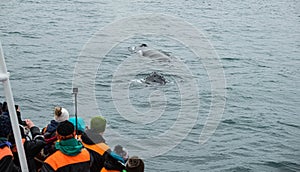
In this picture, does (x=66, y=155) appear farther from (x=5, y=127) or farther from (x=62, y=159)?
(x=5, y=127)

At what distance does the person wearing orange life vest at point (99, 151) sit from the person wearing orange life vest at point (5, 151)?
0.82m

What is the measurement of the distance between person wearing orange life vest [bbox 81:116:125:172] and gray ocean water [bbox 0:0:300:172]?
201 inches

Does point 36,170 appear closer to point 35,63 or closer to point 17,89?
point 17,89

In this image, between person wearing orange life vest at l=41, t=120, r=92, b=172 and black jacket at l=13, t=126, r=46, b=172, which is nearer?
person wearing orange life vest at l=41, t=120, r=92, b=172

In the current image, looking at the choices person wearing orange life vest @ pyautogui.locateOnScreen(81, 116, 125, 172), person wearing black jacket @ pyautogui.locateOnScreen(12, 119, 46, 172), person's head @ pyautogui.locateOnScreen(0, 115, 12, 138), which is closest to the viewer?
person's head @ pyautogui.locateOnScreen(0, 115, 12, 138)

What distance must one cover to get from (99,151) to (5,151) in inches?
41.2

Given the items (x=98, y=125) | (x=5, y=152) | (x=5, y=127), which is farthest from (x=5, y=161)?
(x=98, y=125)

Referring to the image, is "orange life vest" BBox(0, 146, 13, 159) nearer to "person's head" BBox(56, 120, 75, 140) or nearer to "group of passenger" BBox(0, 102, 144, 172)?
"group of passenger" BBox(0, 102, 144, 172)

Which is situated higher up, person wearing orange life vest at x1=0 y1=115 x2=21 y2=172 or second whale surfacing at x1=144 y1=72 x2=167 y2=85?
second whale surfacing at x1=144 y1=72 x2=167 y2=85

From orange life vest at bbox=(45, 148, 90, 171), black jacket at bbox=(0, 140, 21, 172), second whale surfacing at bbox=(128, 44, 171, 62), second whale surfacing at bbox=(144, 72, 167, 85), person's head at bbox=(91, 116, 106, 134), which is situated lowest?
black jacket at bbox=(0, 140, 21, 172)

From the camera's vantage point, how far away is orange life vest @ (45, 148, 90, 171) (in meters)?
5.16

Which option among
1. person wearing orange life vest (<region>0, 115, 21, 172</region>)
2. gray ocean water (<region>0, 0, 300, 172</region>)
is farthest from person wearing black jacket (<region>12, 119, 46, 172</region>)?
gray ocean water (<region>0, 0, 300, 172</region>)

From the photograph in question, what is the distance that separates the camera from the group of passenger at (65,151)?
16.9 feet

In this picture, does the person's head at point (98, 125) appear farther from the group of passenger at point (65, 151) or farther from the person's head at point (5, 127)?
the person's head at point (5, 127)
